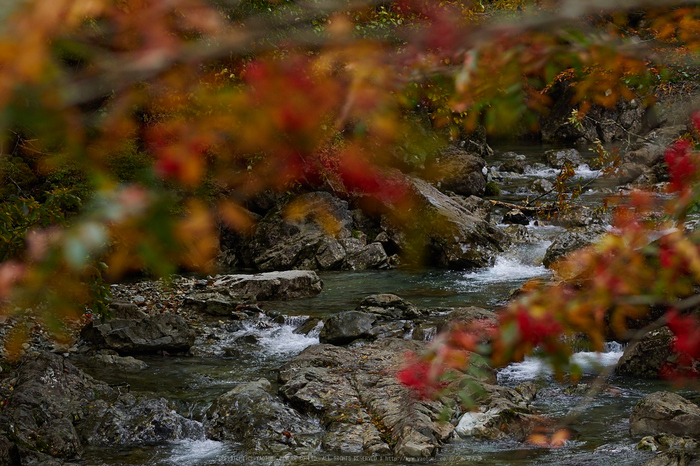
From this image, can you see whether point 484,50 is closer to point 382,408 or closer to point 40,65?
point 40,65

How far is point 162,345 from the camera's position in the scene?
1010cm

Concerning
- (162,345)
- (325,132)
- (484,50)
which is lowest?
(162,345)

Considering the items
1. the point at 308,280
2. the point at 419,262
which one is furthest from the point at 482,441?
the point at 419,262

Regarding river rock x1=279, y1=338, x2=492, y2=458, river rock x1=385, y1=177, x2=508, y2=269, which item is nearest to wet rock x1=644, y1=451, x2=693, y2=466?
river rock x1=279, y1=338, x2=492, y2=458

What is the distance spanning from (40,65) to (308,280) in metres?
12.5

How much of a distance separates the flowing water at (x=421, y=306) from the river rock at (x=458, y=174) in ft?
19.1

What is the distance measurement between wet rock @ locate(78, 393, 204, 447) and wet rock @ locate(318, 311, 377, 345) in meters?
3.50

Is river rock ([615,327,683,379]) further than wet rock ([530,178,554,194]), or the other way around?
wet rock ([530,178,554,194])

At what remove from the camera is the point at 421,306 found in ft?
40.8

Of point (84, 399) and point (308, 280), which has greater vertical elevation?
point (84, 399)

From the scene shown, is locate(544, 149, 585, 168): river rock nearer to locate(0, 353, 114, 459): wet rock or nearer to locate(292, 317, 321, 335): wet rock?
locate(292, 317, 321, 335): wet rock

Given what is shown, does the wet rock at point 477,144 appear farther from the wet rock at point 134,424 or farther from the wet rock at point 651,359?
the wet rock at point 134,424

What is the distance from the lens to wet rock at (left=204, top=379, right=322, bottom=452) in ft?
22.4

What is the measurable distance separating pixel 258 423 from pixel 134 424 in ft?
4.92
